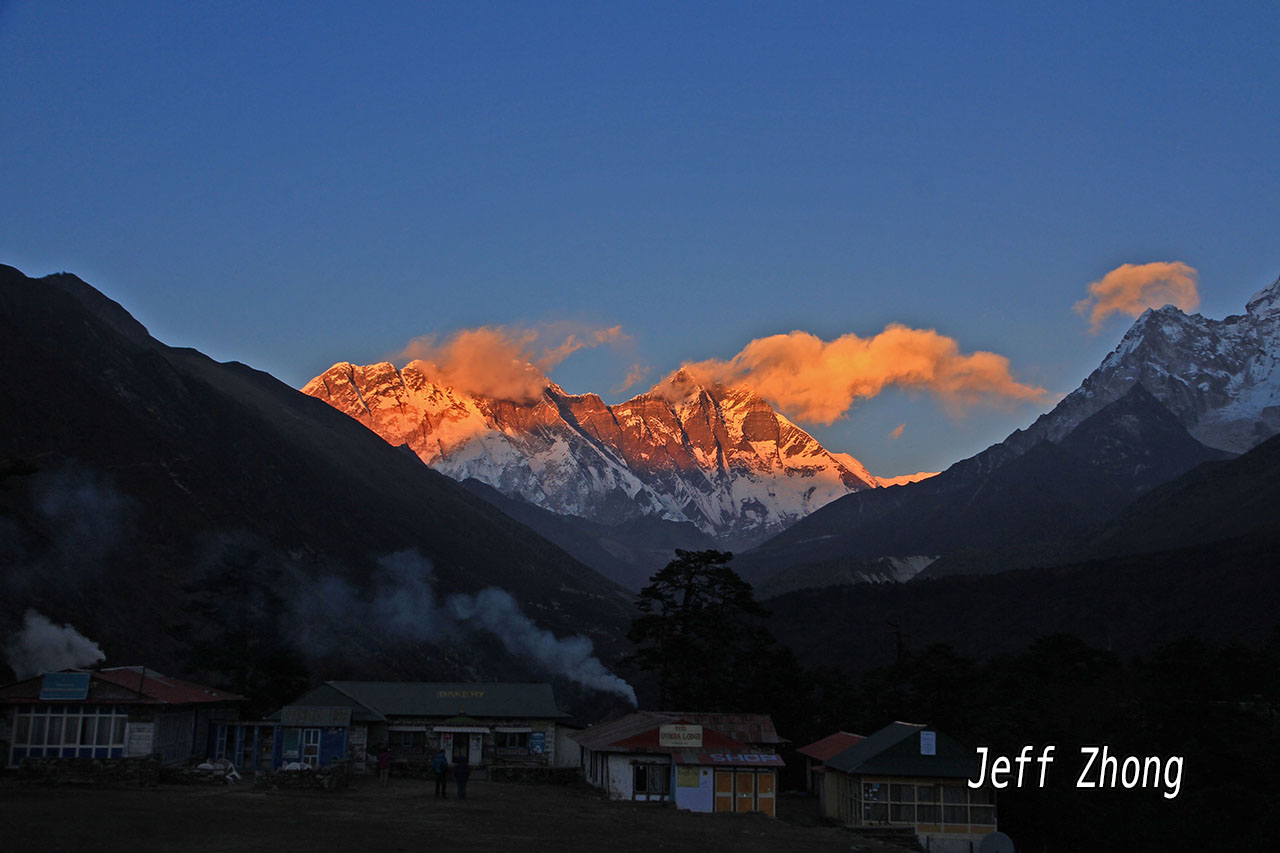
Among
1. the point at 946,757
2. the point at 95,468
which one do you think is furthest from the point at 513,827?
the point at 95,468

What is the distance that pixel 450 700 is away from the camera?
62469 mm

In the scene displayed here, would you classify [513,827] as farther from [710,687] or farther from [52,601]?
[52,601]

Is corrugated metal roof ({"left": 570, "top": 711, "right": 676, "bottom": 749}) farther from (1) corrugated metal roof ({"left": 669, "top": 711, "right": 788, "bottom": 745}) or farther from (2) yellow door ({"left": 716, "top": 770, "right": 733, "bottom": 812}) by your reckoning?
(2) yellow door ({"left": 716, "top": 770, "right": 733, "bottom": 812})

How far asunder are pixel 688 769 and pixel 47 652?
139 feet

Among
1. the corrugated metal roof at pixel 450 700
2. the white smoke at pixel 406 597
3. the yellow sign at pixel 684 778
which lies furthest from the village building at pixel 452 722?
the white smoke at pixel 406 597

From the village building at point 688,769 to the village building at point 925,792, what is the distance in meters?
3.44

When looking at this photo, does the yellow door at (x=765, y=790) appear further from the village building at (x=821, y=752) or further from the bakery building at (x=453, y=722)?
the bakery building at (x=453, y=722)

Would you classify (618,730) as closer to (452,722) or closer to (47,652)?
(452,722)

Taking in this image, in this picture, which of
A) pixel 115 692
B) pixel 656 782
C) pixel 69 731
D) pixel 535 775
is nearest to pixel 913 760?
pixel 656 782

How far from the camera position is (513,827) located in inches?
1304

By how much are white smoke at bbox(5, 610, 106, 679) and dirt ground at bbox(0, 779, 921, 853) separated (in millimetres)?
31530

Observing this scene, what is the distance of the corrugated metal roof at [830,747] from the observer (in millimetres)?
53894

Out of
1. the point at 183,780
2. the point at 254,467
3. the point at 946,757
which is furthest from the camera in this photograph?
the point at 254,467

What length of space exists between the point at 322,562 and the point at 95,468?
1151 inches
